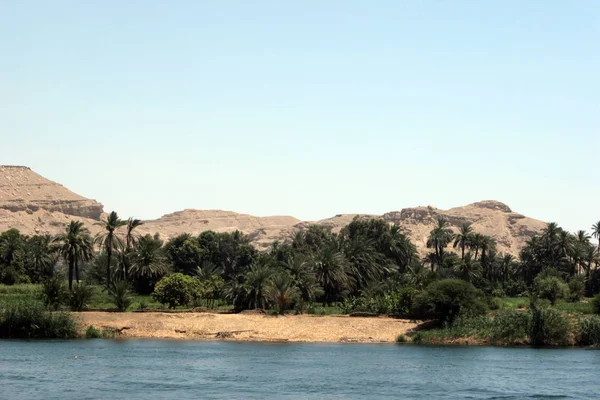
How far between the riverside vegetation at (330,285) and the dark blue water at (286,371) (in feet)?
12.1

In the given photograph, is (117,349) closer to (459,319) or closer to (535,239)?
(459,319)

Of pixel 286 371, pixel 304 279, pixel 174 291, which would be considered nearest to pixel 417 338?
pixel 304 279

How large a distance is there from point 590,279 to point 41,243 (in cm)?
7096

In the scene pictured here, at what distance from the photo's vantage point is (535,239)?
126938mm

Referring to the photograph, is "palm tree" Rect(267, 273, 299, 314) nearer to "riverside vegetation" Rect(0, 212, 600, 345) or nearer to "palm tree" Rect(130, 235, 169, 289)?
"riverside vegetation" Rect(0, 212, 600, 345)

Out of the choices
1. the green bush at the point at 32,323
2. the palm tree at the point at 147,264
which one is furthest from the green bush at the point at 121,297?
the palm tree at the point at 147,264

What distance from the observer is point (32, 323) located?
64.5 meters

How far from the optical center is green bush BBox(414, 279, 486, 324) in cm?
6844

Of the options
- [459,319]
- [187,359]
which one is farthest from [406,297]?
[187,359]

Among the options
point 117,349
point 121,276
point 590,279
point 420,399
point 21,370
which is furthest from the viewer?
point 590,279

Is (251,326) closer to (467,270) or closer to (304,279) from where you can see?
(304,279)

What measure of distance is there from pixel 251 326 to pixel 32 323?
1725 cm

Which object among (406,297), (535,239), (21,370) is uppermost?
(535,239)

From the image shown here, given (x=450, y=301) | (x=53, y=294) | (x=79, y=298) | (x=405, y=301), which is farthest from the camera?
(x=405, y=301)
